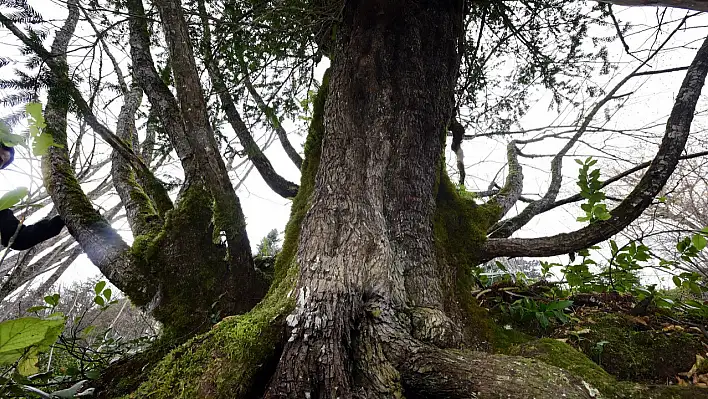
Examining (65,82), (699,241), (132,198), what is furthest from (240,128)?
(699,241)

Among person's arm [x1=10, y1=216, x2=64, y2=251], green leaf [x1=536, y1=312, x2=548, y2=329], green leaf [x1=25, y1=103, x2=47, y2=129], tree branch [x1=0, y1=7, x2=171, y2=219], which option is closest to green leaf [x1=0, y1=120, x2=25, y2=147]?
green leaf [x1=25, y1=103, x2=47, y2=129]

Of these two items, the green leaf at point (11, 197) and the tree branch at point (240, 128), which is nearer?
the green leaf at point (11, 197)

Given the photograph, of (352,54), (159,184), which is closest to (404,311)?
(352,54)

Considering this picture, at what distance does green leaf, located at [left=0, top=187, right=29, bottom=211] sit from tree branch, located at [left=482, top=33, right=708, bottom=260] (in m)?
2.19

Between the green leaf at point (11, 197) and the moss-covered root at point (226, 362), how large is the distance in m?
0.71

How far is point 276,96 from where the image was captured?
11.3 ft

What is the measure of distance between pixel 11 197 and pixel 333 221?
1166mm

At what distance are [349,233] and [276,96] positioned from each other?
2.34 metres

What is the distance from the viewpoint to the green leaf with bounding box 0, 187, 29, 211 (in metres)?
0.61

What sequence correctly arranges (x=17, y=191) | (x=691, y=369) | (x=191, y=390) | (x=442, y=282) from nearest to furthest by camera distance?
1. (x=17, y=191)
2. (x=191, y=390)
3. (x=691, y=369)
4. (x=442, y=282)

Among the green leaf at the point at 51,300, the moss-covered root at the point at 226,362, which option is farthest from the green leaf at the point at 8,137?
the green leaf at the point at 51,300

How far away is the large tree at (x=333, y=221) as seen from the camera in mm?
1194

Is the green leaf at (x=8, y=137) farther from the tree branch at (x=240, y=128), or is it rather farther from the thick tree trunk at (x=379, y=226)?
the tree branch at (x=240, y=128)

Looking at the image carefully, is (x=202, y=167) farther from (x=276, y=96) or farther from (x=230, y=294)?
(x=276, y=96)
